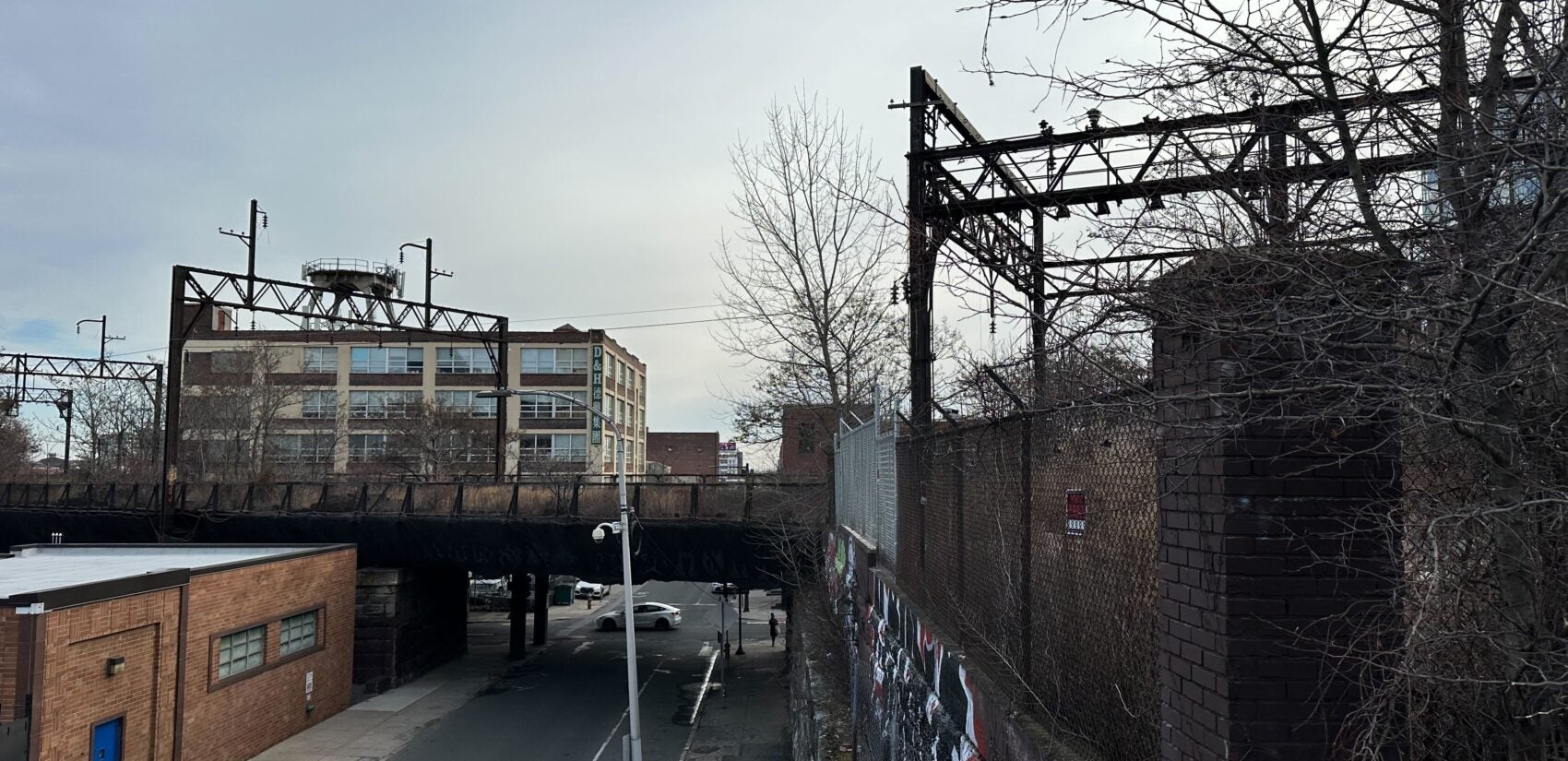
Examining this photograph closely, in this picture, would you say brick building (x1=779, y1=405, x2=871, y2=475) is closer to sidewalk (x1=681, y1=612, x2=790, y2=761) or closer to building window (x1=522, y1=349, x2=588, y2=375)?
sidewalk (x1=681, y1=612, x2=790, y2=761)

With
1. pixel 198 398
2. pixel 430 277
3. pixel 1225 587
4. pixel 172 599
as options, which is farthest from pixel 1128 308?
pixel 198 398

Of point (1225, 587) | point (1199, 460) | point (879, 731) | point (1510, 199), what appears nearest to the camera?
point (1510, 199)

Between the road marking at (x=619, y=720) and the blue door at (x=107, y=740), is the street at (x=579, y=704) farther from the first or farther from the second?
the blue door at (x=107, y=740)

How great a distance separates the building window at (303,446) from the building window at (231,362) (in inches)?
194

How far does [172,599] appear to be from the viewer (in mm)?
20297

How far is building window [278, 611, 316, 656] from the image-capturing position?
2533 centimetres

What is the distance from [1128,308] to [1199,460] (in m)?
0.56

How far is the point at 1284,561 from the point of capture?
2.70 meters

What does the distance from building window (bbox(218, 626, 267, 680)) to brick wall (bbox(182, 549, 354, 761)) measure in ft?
0.59

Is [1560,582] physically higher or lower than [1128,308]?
lower

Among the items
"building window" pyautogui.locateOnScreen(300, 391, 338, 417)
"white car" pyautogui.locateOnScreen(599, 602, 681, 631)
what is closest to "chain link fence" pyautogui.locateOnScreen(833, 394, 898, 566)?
"white car" pyautogui.locateOnScreen(599, 602, 681, 631)

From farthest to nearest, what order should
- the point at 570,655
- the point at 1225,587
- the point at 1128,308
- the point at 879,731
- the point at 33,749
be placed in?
the point at 570,655 < the point at 33,749 < the point at 879,731 < the point at 1128,308 < the point at 1225,587

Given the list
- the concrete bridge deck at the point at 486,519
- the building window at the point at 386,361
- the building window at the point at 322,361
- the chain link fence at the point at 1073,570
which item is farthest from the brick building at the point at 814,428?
the building window at the point at 322,361

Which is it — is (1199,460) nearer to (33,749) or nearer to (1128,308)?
(1128,308)
